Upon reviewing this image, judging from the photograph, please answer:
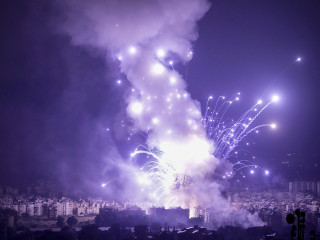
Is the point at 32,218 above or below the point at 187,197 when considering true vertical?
below

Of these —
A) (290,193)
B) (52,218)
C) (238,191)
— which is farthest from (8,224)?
(290,193)

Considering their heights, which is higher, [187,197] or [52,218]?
[187,197]

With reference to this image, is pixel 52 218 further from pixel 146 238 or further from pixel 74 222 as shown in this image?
pixel 146 238

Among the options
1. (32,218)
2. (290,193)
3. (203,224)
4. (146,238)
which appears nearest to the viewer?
(146,238)

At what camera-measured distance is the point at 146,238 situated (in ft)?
177

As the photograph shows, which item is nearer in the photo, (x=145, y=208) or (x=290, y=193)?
(x=145, y=208)

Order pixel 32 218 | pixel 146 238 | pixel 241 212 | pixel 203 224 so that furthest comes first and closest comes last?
1. pixel 32 218
2. pixel 241 212
3. pixel 203 224
4. pixel 146 238

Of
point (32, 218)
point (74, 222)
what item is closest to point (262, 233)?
point (74, 222)

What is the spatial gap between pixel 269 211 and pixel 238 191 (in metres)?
35.3

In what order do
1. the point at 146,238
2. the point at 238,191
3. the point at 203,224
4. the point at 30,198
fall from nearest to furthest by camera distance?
the point at 146,238 < the point at 203,224 < the point at 30,198 < the point at 238,191

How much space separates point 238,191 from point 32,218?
60.5 meters

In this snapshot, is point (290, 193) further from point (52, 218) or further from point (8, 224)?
point (8, 224)

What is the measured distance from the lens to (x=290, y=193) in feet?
394

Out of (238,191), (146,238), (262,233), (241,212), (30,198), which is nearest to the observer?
(146,238)
